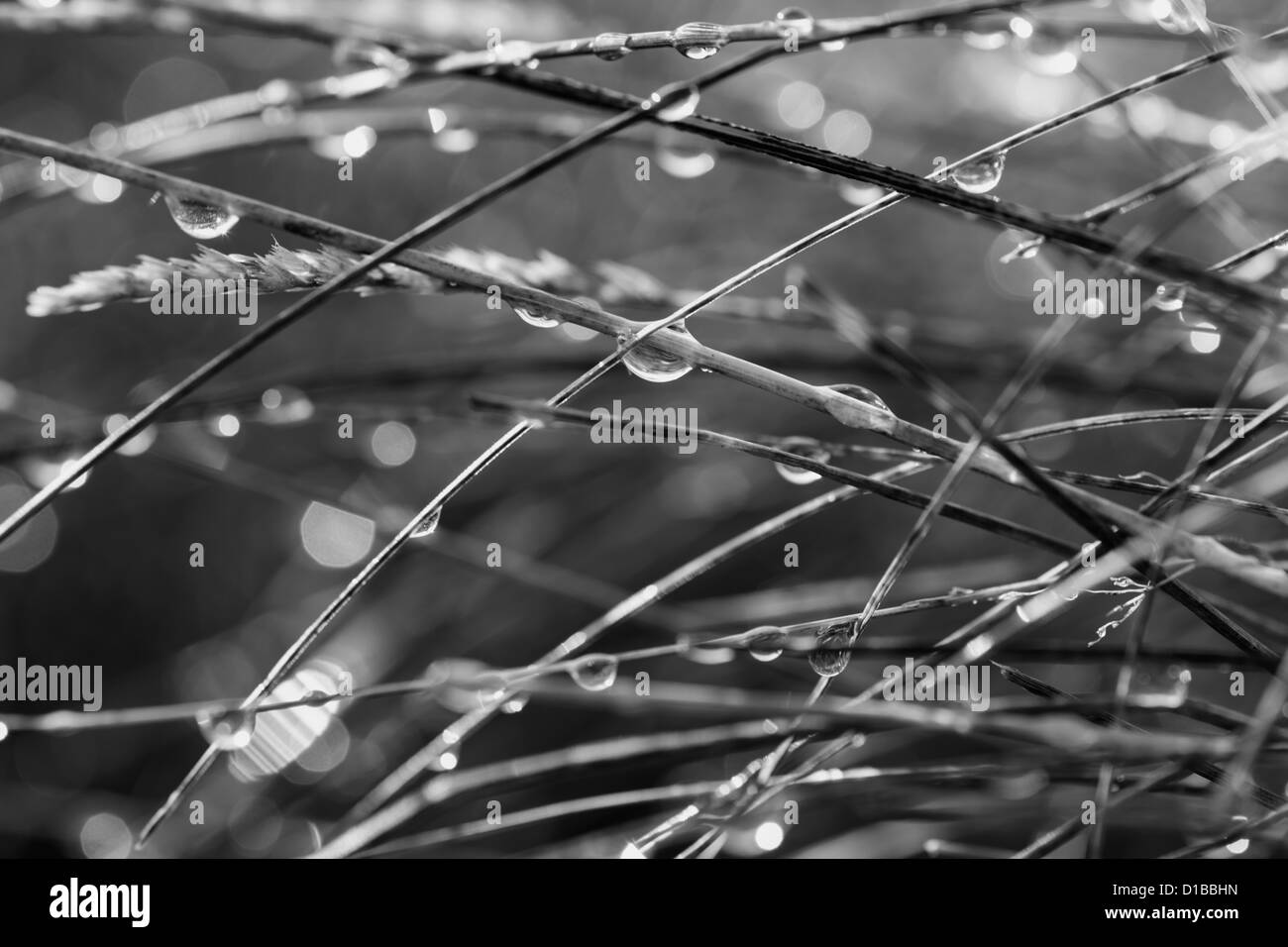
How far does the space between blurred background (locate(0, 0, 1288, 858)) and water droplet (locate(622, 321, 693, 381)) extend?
233 mm

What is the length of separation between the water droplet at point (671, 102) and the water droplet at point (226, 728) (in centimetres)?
32

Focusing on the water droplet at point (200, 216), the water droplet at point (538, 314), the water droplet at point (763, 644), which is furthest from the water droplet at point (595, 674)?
the water droplet at point (200, 216)

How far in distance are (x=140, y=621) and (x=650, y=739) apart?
38.2 inches

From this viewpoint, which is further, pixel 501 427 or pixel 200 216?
pixel 501 427

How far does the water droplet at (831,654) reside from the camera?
43cm

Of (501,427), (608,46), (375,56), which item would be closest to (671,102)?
(608,46)

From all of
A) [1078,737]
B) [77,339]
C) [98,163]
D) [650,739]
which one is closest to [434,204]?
[77,339]

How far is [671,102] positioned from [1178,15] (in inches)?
13.4

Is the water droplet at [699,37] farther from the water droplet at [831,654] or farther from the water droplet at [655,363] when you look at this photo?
the water droplet at [831,654]

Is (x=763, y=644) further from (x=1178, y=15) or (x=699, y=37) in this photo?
(x=1178, y=15)

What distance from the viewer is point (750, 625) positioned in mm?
938

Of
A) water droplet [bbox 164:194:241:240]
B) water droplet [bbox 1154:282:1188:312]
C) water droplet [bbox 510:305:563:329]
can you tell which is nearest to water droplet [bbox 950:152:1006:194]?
water droplet [bbox 1154:282:1188:312]

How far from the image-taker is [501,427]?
86 cm

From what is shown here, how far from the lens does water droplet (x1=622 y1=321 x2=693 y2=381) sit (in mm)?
468
